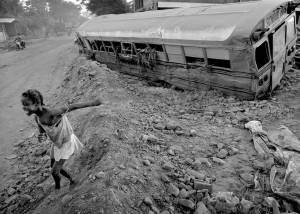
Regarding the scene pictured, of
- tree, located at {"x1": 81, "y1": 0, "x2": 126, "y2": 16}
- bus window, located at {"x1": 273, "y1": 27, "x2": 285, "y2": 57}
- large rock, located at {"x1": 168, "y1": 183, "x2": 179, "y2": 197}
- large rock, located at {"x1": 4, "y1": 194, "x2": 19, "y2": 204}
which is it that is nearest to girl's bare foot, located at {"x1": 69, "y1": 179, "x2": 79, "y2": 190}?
large rock, located at {"x1": 4, "y1": 194, "x2": 19, "y2": 204}

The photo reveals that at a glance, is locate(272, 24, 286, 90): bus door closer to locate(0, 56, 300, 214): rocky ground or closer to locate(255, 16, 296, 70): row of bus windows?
locate(255, 16, 296, 70): row of bus windows

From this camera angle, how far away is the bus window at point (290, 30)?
19.3 ft

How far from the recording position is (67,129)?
3.09m

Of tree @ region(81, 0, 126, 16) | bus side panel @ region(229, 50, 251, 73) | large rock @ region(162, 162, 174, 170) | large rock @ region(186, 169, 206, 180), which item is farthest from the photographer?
tree @ region(81, 0, 126, 16)

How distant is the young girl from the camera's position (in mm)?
2727

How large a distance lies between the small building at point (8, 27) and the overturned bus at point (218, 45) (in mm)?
25795

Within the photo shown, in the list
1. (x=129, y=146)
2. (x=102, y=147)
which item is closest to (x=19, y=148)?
(x=102, y=147)

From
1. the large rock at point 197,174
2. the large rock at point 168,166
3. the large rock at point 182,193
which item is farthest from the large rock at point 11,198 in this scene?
the large rock at point 197,174

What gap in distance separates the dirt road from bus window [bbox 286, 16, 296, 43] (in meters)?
7.36

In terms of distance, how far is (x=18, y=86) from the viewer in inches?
406

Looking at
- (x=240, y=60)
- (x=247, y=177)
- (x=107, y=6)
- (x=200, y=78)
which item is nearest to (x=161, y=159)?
(x=247, y=177)

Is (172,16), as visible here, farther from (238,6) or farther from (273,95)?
(273,95)

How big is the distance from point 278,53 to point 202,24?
1.99m

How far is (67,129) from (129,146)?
1.05 m
